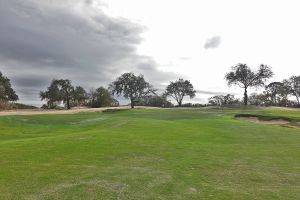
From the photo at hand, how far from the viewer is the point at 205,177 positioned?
39.1 ft

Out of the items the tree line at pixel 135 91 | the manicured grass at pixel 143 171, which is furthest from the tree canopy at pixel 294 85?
the manicured grass at pixel 143 171

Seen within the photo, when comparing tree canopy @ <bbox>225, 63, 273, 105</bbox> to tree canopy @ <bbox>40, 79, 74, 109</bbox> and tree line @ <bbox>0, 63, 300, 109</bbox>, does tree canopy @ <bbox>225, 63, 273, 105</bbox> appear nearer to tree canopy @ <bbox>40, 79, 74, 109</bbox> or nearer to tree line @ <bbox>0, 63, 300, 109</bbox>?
tree line @ <bbox>0, 63, 300, 109</bbox>

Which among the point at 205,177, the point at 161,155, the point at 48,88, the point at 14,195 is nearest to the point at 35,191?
the point at 14,195

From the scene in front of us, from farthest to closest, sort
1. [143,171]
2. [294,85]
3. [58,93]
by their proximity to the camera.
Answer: [294,85] → [58,93] → [143,171]

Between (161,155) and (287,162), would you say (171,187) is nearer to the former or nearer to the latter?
(161,155)

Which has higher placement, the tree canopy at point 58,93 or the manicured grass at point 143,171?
the tree canopy at point 58,93

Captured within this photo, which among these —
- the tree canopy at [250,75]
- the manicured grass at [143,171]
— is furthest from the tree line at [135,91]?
the manicured grass at [143,171]

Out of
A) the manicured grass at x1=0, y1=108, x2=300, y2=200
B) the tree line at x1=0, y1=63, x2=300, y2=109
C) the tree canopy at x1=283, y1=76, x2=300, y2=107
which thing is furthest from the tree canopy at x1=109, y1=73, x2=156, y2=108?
the manicured grass at x1=0, y1=108, x2=300, y2=200

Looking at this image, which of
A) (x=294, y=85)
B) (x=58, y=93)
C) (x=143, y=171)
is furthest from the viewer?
(x=294, y=85)

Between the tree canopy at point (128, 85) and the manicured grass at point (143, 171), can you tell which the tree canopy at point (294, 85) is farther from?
the manicured grass at point (143, 171)

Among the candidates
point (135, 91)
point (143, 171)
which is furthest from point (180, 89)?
point (143, 171)

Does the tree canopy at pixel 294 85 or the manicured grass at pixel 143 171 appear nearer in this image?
the manicured grass at pixel 143 171

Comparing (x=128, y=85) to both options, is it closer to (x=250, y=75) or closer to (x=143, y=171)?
Result: (x=250, y=75)

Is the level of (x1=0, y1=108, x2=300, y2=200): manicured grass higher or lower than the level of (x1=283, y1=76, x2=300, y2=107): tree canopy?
lower
